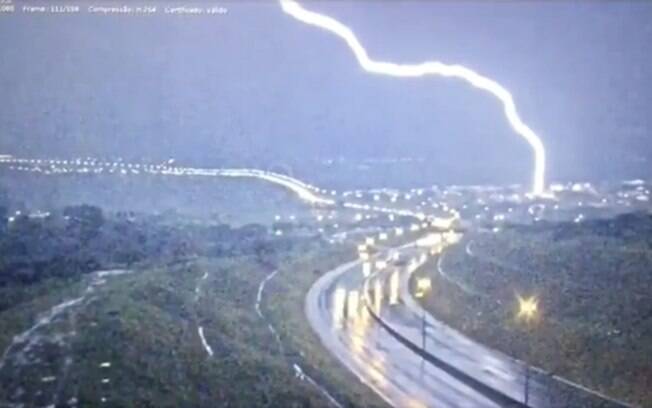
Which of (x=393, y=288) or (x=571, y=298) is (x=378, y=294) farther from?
(x=571, y=298)

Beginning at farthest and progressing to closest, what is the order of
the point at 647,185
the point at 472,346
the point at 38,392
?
the point at 647,185 → the point at 472,346 → the point at 38,392

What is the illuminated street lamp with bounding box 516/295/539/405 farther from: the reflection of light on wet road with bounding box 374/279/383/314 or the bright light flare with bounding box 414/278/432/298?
the bright light flare with bounding box 414/278/432/298

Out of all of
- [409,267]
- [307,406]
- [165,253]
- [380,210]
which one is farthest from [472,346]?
[380,210]

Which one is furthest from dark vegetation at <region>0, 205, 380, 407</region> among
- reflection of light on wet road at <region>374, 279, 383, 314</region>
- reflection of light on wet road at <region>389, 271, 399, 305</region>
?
reflection of light on wet road at <region>389, 271, 399, 305</region>

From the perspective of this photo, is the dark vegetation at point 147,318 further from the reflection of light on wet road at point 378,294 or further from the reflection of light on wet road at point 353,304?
the reflection of light on wet road at point 378,294

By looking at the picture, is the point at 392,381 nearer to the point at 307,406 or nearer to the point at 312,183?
the point at 307,406

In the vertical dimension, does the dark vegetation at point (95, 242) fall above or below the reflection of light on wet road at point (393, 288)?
above

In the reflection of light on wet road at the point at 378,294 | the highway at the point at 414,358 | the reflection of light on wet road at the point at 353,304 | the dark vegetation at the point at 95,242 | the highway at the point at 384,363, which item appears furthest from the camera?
the reflection of light on wet road at the point at 378,294

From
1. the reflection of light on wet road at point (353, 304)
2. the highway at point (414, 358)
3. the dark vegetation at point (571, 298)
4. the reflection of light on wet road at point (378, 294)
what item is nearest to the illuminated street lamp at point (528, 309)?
the dark vegetation at point (571, 298)
